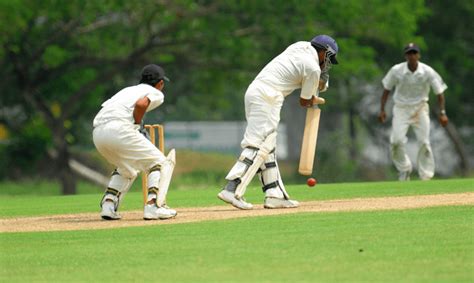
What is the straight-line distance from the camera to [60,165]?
38.3 metres

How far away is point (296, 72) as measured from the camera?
15.8 meters

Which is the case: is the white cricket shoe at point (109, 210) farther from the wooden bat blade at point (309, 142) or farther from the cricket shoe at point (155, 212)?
the wooden bat blade at point (309, 142)

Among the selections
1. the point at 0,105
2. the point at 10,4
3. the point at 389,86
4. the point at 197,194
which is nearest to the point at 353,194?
the point at 197,194

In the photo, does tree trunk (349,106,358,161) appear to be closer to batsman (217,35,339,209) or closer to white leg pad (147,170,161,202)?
batsman (217,35,339,209)

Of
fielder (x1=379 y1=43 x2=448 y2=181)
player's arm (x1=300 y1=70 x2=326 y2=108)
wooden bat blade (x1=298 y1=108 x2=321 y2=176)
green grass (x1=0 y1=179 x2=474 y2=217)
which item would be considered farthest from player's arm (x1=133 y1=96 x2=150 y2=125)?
fielder (x1=379 y1=43 x2=448 y2=181)

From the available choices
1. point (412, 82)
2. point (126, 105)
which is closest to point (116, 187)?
point (126, 105)

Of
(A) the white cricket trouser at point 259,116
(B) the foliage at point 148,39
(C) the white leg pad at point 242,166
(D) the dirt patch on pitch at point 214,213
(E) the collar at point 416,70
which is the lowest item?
(D) the dirt patch on pitch at point 214,213

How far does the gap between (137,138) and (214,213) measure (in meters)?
1.62

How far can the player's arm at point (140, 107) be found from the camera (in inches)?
579

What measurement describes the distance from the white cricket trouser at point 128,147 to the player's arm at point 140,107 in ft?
0.48

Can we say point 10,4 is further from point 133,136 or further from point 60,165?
point 133,136

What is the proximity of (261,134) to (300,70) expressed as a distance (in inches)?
34.4

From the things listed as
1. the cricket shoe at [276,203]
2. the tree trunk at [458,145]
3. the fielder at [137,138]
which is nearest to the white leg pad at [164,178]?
the fielder at [137,138]

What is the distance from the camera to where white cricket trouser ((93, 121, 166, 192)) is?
1487 centimetres
